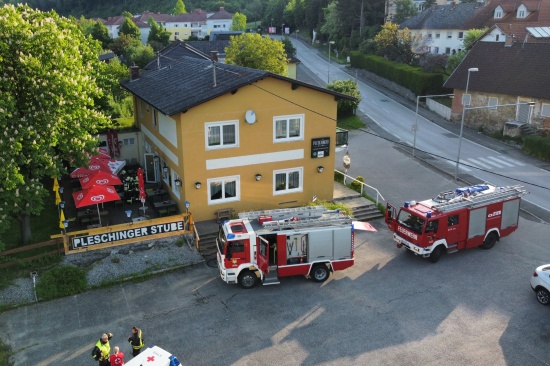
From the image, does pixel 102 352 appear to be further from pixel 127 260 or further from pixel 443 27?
pixel 443 27

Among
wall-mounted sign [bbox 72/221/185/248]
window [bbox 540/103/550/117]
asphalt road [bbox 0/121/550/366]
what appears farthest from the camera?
window [bbox 540/103/550/117]

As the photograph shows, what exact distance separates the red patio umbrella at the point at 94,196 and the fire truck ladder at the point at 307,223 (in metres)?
7.87

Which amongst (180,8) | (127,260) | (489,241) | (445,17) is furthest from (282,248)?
(180,8)

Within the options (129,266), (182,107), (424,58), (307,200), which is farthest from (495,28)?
(129,266)

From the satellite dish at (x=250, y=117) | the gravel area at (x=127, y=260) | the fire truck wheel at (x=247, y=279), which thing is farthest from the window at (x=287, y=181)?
the fire truck wheel at (x=247, y=279)

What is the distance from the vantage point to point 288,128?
81.3ft

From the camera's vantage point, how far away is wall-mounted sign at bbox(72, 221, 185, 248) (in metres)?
21.0

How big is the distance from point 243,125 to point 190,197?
420 cm

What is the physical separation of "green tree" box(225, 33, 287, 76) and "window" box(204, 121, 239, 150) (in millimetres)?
21225

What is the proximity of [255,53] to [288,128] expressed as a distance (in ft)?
67.6

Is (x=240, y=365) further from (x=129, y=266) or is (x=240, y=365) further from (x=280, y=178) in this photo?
(x=280, y=178)

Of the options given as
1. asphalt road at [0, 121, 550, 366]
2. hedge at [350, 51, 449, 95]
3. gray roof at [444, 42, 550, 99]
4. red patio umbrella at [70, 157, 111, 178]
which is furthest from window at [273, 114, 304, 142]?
hedge at [350, 51, 449, 95]

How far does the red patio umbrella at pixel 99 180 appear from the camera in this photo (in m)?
23.2

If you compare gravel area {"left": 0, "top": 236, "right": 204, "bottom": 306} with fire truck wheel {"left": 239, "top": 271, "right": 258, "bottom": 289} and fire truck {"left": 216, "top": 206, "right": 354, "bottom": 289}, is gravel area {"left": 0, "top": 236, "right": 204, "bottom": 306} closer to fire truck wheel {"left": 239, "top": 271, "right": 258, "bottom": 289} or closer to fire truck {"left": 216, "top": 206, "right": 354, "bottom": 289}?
fire truck {"left": 216, "top": 206, "right": 354, "bottom": 289}
